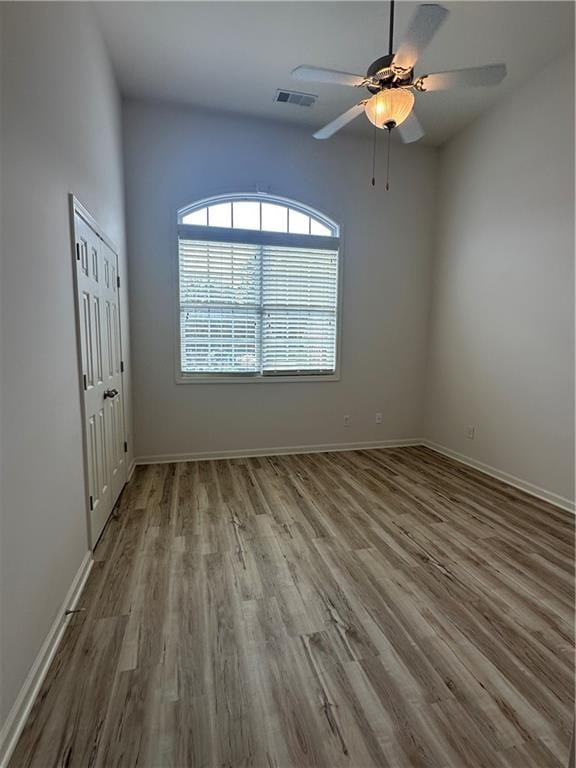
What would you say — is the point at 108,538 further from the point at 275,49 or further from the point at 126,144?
the point at 275,49

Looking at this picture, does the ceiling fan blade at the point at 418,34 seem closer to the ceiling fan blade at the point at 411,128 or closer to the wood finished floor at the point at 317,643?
the ceiling fan blade at the point at 411,128

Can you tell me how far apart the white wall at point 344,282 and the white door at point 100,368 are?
73 centimetres

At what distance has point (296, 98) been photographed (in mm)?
3455

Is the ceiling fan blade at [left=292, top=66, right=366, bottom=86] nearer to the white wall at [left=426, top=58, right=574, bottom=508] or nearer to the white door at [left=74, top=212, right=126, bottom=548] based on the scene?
the white door at [left=74, top=212, right=126, bottom=548]

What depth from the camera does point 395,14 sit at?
2.54m

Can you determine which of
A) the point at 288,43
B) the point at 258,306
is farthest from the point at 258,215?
the point at 288,43

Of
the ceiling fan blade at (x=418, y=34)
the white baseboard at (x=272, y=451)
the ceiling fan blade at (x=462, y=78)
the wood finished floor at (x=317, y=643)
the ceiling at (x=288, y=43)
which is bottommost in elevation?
the wood finished floor at (x=317, y=643)

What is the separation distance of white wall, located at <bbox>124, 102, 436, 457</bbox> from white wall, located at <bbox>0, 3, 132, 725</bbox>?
1.48 m

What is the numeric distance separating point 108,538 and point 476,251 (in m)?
4.32

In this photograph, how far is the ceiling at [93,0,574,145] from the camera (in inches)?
99.5

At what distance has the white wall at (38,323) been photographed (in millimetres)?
1285

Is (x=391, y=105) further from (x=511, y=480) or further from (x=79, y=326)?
(x=511, y=480)

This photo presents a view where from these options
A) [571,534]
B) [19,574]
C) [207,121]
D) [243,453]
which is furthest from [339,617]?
[207,121]

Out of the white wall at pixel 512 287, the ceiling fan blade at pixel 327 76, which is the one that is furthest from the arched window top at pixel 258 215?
the ceiling fan blade at pixel 327 76
